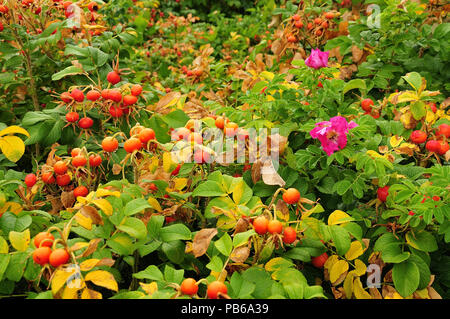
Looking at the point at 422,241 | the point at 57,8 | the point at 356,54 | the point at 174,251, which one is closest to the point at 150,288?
the point at 174,251

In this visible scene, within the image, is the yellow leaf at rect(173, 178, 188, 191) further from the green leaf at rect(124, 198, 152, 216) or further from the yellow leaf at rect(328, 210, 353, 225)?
the yellow leaf at rect(328, 210, 353, 225)

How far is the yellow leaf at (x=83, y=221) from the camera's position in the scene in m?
0.91

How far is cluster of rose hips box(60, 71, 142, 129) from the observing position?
1300 mm

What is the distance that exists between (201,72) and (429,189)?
58.4 inches

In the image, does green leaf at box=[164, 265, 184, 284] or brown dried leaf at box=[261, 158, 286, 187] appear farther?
brown dried leaf at box=[261, 158, 286, 187]

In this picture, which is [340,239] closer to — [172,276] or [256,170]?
[256,170]

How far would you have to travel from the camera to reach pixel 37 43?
5.36ft

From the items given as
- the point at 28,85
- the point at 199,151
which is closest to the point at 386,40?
the point at 199,151

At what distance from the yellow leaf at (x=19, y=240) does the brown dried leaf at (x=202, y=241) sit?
37 cm

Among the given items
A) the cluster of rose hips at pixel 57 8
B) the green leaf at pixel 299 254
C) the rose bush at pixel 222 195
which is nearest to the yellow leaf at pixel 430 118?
the rose bush at pixel 222 195

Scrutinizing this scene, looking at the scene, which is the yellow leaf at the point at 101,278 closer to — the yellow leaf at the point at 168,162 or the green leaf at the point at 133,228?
the green leaf at the point at 133,228

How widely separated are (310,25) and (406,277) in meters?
1.59

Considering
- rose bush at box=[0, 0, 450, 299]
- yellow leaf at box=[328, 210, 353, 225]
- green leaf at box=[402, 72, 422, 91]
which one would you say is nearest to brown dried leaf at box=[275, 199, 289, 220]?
rose bush at box=[0, 0, 450, 299]

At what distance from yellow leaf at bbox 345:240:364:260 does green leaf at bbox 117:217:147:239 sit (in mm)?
534
